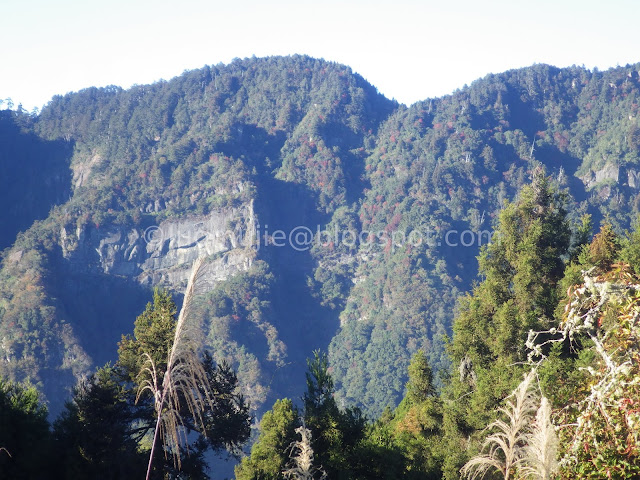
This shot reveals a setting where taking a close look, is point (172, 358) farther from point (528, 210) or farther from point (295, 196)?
point (295, 196)

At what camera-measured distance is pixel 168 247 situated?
559ft

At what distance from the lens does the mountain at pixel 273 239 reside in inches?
4988

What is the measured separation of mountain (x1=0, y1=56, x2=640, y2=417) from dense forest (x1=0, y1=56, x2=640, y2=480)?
62 centimetres

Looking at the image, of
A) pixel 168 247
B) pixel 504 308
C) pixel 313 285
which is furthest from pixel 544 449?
pixel 168 247

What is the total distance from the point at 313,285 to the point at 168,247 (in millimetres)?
40891

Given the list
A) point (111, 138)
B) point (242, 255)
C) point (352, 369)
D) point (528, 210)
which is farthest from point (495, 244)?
point (111, 138)

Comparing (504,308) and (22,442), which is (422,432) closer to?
(504,308)

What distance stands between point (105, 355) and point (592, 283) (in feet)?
455

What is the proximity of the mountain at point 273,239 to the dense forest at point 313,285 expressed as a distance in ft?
2.04

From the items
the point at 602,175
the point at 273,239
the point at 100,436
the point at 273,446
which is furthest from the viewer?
the point at 273,239

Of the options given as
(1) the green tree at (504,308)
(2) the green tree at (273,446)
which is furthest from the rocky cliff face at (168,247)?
(2) the green tree at (273,446)

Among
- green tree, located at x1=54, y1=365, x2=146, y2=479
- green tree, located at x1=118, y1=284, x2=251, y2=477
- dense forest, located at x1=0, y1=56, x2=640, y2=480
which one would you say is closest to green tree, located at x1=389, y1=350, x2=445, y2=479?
dense forest, located at x1=0, y1=56, x2=640, y2=480

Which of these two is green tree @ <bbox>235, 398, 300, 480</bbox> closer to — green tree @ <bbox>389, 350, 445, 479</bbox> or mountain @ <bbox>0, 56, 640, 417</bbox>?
green tree @ <bbox>389, 350, 445, 479</bbox>

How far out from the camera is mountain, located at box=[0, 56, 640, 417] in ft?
416
